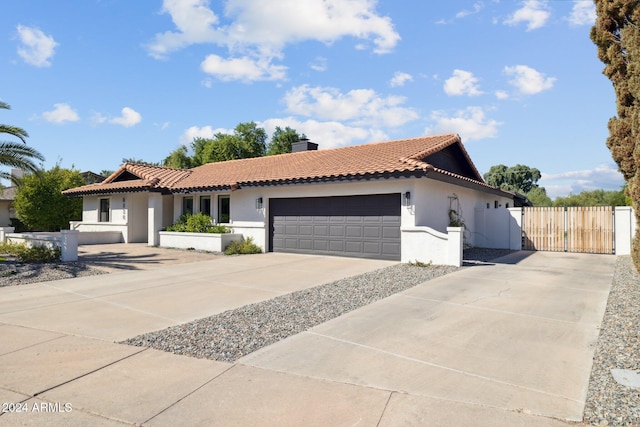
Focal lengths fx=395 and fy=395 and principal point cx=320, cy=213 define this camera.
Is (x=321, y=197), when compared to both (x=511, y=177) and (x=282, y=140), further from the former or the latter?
(x=511, y=177)

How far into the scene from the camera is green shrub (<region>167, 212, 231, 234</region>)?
18125mm

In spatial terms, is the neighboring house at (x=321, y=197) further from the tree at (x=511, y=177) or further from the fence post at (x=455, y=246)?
the tree at (x=511, y=177)

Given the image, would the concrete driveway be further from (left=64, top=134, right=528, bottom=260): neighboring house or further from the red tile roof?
the red tile roof

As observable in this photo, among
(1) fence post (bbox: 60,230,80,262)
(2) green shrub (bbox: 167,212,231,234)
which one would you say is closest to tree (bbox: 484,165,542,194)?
(2) green shrub (bbox: 167,212,231,234)

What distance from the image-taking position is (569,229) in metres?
17.0

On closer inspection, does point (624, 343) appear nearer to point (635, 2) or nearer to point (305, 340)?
point (305, 340)

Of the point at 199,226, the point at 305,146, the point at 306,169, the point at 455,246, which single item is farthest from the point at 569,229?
the point at 199,226

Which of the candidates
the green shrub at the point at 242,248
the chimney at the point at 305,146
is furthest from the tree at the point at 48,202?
the green shrub at the point at 242,248

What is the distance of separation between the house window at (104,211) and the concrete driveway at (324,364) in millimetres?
16102

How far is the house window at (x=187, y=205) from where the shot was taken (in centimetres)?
2083

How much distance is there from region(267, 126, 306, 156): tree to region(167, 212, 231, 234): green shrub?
25.9 metres

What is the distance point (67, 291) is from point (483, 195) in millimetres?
19187

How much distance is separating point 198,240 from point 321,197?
20.7 ft

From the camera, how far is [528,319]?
6.59 m
